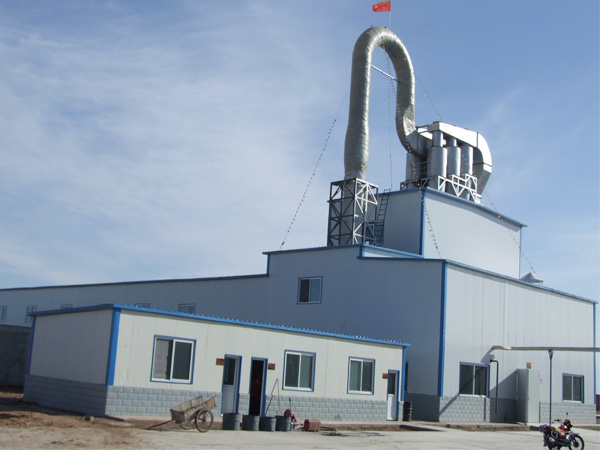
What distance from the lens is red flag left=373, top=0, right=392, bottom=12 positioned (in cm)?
4306

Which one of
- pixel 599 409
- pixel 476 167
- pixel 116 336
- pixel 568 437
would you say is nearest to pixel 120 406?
pixel 116 336

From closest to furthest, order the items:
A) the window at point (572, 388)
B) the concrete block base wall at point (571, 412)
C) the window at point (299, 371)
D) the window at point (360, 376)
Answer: the window at point (299, 371) → the window at point (360, 376) → the concrete block base wall at point (571, 412) → the window at point (572, 388)

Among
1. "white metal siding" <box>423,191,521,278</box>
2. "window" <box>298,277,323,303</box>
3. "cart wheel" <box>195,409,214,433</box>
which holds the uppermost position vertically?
"white metal siding" <box>423,191,521,278</box>

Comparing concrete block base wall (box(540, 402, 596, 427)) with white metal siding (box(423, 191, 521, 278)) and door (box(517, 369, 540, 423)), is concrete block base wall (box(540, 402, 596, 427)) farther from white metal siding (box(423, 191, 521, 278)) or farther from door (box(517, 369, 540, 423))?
white metal siding (box(423, 191, 521, 278))

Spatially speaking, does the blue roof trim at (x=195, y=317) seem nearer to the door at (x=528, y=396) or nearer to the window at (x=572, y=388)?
the door at (x=528, y=396)

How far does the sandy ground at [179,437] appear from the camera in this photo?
55.4ft

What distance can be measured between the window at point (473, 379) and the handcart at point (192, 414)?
15122 mm

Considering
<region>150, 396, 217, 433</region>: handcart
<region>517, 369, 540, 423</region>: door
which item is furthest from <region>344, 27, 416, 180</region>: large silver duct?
<region>150, 396, 217, 433</region>: handcart

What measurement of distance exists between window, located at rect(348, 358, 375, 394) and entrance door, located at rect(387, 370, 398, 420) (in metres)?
1.34

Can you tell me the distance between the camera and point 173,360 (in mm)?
23047

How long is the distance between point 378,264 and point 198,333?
1216 centimetres

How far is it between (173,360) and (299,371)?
5.56 m

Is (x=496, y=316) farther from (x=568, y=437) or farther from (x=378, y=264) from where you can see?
(x=568, y=437)

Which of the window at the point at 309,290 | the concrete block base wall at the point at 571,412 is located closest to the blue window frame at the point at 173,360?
the window at the point at 309,290
